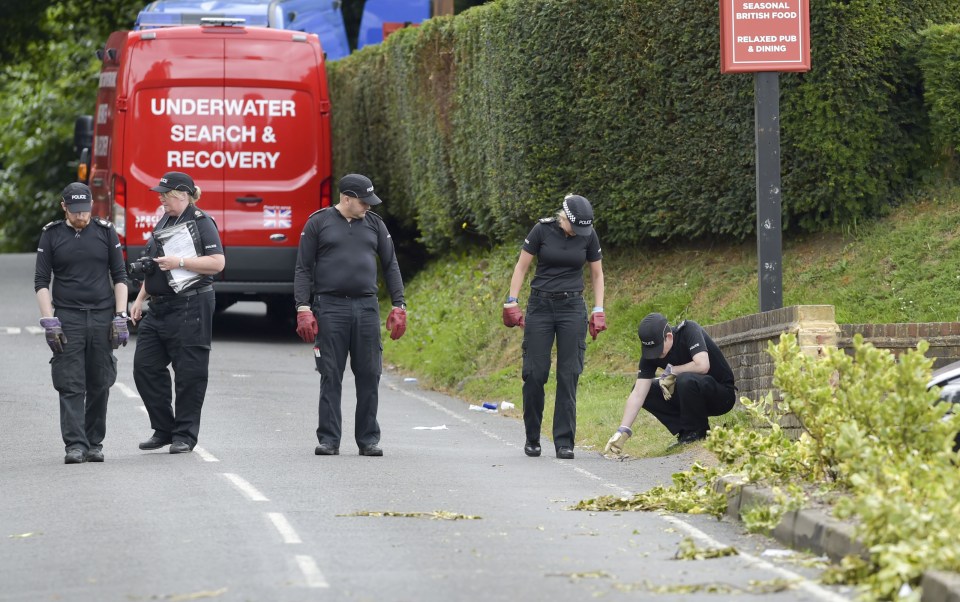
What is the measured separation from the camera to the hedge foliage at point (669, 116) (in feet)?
54.9

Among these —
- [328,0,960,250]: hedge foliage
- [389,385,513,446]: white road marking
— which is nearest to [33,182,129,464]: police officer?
[389,385,513,446]: white road marking

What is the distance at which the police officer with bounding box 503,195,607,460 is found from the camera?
12422mm

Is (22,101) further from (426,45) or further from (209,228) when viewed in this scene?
(209,228)

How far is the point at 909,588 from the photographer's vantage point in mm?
6941

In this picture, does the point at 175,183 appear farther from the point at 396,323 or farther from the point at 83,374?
the point at 396,323

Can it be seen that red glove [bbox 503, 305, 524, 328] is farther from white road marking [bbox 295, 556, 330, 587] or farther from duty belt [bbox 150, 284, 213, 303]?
white road marking [bbox 295, 556, 330, 587]

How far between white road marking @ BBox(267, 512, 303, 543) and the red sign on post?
617 cm

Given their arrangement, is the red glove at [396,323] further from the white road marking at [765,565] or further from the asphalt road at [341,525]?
the white road marking at [765,565]

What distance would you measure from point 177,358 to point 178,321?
0.27 metres

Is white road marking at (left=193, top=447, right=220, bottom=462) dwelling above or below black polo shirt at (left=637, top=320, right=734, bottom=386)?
below

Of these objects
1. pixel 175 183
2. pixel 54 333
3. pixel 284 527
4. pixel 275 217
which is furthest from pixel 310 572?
pixel 275 217

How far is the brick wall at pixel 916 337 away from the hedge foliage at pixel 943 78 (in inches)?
174

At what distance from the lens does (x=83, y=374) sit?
11.8 metres

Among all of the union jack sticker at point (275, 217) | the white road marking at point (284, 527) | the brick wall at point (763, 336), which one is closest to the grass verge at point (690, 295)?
the brick wall at point (763, 336)
